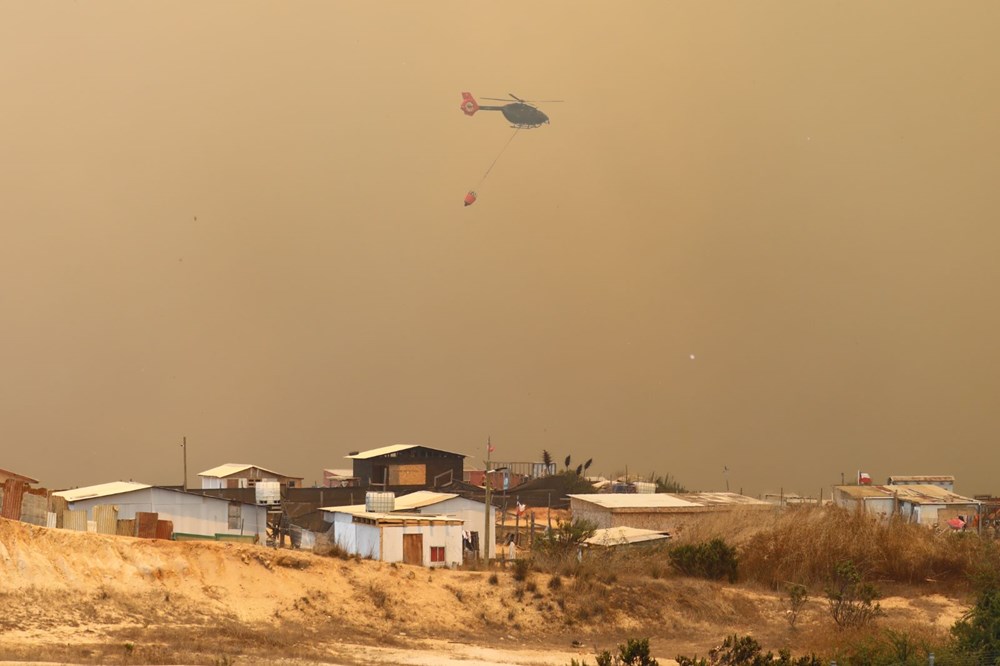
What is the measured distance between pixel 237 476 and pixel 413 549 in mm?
28611

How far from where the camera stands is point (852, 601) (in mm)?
34125

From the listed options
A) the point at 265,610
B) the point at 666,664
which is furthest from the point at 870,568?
the point at 265,610

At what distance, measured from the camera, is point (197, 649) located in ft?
80.8

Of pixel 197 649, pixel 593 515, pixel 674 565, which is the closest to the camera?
pixel 197 649

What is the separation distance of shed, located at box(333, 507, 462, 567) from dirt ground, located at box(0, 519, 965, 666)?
210 cm

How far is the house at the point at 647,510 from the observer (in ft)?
163

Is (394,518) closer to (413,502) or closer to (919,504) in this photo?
(413,502)

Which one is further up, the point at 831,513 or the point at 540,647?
the point at 831,513

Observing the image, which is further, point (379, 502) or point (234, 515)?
point (234, 515)

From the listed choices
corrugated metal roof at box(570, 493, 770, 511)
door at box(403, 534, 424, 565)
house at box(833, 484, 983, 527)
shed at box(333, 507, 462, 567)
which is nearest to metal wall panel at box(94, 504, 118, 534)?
shed at box(333, 507, 462, 567)

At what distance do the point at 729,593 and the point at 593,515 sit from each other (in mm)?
13329

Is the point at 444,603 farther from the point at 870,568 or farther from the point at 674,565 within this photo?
the point at 870,568

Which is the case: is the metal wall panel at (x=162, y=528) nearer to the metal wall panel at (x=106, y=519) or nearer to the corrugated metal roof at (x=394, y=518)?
the metal wall panel at (x=106, y=519)

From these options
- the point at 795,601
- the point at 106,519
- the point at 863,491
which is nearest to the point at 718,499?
the point at 863,491
